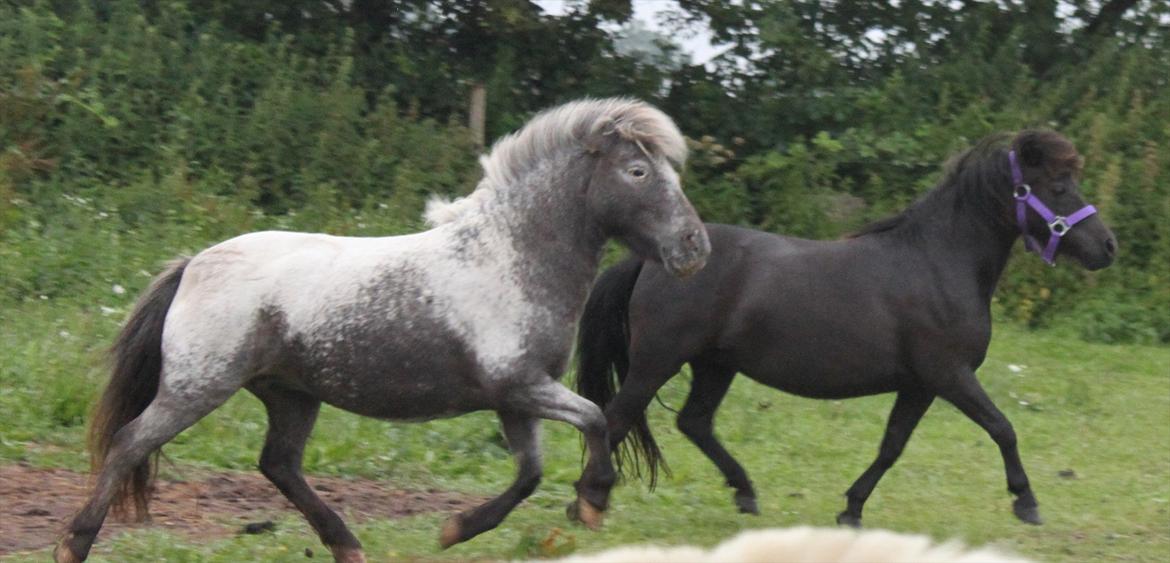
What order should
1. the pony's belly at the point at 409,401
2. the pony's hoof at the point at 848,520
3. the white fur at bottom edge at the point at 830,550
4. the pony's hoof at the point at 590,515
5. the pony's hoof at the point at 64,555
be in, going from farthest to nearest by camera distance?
1. the pony's hoof at the point at 848,520
2. the pony's hoof at the point at 590,515
3. the pony's belly at the point at 409,401
4. the pony's hoof at the point at 64,555
5. the white fur at bottom edge at the point at 830,550

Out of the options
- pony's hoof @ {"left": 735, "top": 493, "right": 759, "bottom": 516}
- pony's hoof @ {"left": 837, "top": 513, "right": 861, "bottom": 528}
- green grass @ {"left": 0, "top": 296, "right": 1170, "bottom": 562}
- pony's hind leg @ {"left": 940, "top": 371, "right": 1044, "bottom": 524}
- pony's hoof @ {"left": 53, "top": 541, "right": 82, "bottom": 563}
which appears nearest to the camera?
pony's hoof @ {"left": 53, "top": 541, "right": 82, "bottom": 563}

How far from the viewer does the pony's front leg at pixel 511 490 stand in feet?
17.5

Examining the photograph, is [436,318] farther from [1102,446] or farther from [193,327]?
[1102,446]

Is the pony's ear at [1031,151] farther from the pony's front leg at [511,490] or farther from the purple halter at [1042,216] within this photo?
the pony's front leg at [511,490]

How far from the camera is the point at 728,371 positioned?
7191 mm

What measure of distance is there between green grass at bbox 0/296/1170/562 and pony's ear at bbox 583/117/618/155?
137 cm

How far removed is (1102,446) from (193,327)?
Result: 6.24 meters

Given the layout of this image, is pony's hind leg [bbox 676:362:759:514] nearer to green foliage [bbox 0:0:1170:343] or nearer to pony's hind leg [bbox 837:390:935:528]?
pony's hind leg [bbox 837:390:935:528]

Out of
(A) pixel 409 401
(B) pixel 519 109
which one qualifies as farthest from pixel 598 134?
(B) pixel 519 109

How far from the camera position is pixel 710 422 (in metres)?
7.23

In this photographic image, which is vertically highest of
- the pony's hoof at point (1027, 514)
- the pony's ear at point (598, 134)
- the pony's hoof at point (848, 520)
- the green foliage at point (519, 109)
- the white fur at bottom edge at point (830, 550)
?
the white fur at bottom edge at point (830, 550)

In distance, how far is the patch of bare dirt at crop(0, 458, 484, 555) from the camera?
233 inches

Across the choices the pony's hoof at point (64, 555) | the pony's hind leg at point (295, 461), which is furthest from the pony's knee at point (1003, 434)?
the pony's hoof at point (64, 555)

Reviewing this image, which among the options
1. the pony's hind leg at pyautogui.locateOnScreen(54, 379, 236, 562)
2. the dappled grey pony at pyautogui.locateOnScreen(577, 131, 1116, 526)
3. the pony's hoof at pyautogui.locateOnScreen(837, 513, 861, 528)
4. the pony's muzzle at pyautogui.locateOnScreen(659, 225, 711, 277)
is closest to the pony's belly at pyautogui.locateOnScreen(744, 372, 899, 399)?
the dappled grey pony at pyautogui.locateOnScreen(577, 131, 1116, 526)
